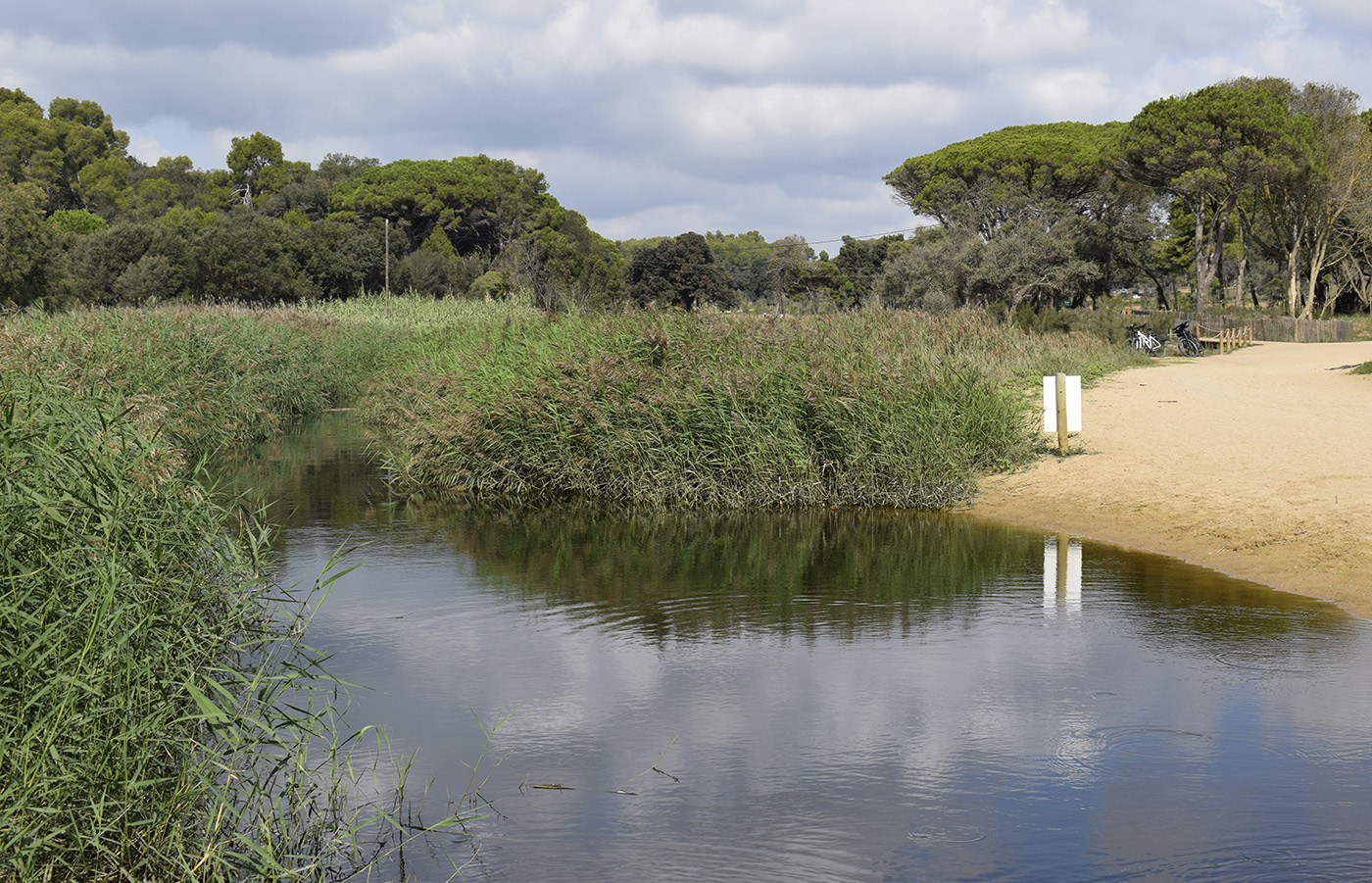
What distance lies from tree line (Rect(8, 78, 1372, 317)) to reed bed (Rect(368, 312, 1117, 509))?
6073 mm

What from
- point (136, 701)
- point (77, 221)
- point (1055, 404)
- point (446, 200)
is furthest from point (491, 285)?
point (136, 701)

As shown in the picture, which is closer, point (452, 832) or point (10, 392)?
point (452, 832)

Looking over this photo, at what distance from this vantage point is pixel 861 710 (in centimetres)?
634

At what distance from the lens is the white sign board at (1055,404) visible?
45.9 feet

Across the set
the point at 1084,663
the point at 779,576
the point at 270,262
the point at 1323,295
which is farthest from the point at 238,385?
the point at 1323,295

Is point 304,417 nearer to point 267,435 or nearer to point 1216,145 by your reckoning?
point 267,435

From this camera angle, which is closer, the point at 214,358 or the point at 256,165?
the point at 214,358

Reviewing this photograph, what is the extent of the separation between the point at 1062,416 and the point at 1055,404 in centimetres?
19

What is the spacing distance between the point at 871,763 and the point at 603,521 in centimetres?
726

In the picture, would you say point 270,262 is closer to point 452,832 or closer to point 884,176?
point 884,176

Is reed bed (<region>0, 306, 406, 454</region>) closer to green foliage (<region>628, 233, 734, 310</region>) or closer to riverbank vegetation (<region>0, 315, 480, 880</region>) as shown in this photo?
riverbank vegetation (<region>0, 315, 480, 880</region>)

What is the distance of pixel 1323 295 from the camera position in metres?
58.8

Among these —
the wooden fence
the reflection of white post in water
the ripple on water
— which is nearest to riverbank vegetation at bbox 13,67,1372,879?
the reflection of white post in water

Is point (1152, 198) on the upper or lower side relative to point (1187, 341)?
upper
